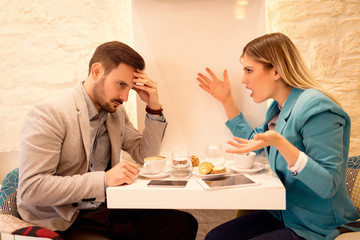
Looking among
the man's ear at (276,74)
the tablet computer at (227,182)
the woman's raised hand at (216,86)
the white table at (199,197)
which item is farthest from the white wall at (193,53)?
the white table at (199,197)

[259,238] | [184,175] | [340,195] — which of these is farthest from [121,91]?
[340,195]

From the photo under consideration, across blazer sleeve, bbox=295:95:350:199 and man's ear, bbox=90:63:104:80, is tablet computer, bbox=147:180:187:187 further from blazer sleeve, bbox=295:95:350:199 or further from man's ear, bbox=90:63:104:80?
man's ear, bbox=90:63:104:80

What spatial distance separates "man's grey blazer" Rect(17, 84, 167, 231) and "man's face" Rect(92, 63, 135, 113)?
10 cm

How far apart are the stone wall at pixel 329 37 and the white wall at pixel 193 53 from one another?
0.67ft

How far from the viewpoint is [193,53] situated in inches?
73.2

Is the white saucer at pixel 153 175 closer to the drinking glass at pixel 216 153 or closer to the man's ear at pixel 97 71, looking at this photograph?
the drinking glass at pixel 216 153

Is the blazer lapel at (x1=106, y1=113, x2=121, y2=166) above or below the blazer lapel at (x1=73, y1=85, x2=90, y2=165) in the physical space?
below

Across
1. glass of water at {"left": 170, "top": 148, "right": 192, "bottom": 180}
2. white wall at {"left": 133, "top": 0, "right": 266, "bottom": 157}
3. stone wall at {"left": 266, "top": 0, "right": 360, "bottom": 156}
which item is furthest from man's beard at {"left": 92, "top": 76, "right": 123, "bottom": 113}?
Answer: stone wall at {"left": 266, "top": 0, "right": 360, "bottom": 156}

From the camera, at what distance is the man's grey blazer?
1.23m

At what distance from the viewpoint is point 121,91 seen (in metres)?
1.57

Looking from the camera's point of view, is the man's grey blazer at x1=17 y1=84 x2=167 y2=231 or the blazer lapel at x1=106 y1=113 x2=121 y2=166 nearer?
the man's grey blazer at x1=17 y1=84 x2=167 y2=231

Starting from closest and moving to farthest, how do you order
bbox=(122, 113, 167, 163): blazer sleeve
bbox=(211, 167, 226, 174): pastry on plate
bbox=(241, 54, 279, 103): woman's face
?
bbox=(211, 167, 226, 174): pastry on plate → bbox=(241, 54, 279, 103): woman's face → bbox=(122, 113, 167, 163): blazer sleeve

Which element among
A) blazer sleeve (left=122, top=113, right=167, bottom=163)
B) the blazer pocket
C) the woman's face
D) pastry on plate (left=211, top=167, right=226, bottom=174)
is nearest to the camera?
the blazer pocket

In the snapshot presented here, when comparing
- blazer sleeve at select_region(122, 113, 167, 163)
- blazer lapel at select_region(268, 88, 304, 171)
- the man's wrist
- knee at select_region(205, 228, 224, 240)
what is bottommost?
knee at select_region(205, 228, 224, 240)
